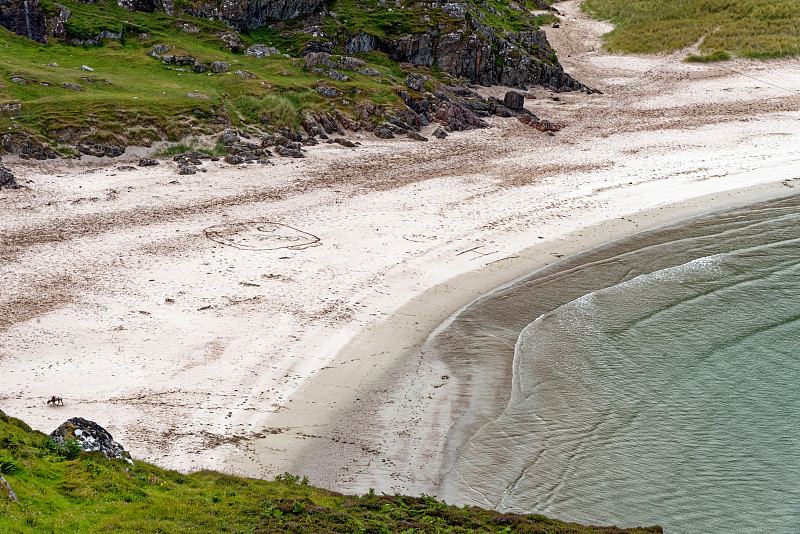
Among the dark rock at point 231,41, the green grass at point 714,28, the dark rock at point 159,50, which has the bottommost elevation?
the dark rock at point 159,50

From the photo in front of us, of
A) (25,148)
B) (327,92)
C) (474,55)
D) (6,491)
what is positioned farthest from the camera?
(474,55)

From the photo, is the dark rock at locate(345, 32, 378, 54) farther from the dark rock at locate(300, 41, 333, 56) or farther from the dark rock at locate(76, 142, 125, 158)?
the dark rock at locate(76, 142, 125, 158)

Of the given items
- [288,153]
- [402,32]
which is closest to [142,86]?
[288,153]

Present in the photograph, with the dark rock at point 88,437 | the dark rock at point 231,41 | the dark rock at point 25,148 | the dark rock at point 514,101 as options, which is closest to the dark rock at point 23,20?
the dark rock at point 231,41

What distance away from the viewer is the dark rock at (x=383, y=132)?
41000 mm

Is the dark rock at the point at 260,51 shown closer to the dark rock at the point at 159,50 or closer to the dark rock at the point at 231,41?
the dark rock at the point at 231,41

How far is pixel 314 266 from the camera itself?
969 inches

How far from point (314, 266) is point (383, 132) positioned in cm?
1824

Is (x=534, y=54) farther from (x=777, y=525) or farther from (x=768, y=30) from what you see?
(x=777, y=525)

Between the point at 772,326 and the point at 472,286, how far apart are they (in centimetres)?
975

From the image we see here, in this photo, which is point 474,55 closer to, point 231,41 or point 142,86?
point 231,41

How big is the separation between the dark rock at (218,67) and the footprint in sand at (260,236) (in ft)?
60.8

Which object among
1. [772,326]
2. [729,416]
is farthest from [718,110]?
[729,416]

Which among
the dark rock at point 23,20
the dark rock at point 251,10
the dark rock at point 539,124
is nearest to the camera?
the dark rock at point 23,20
